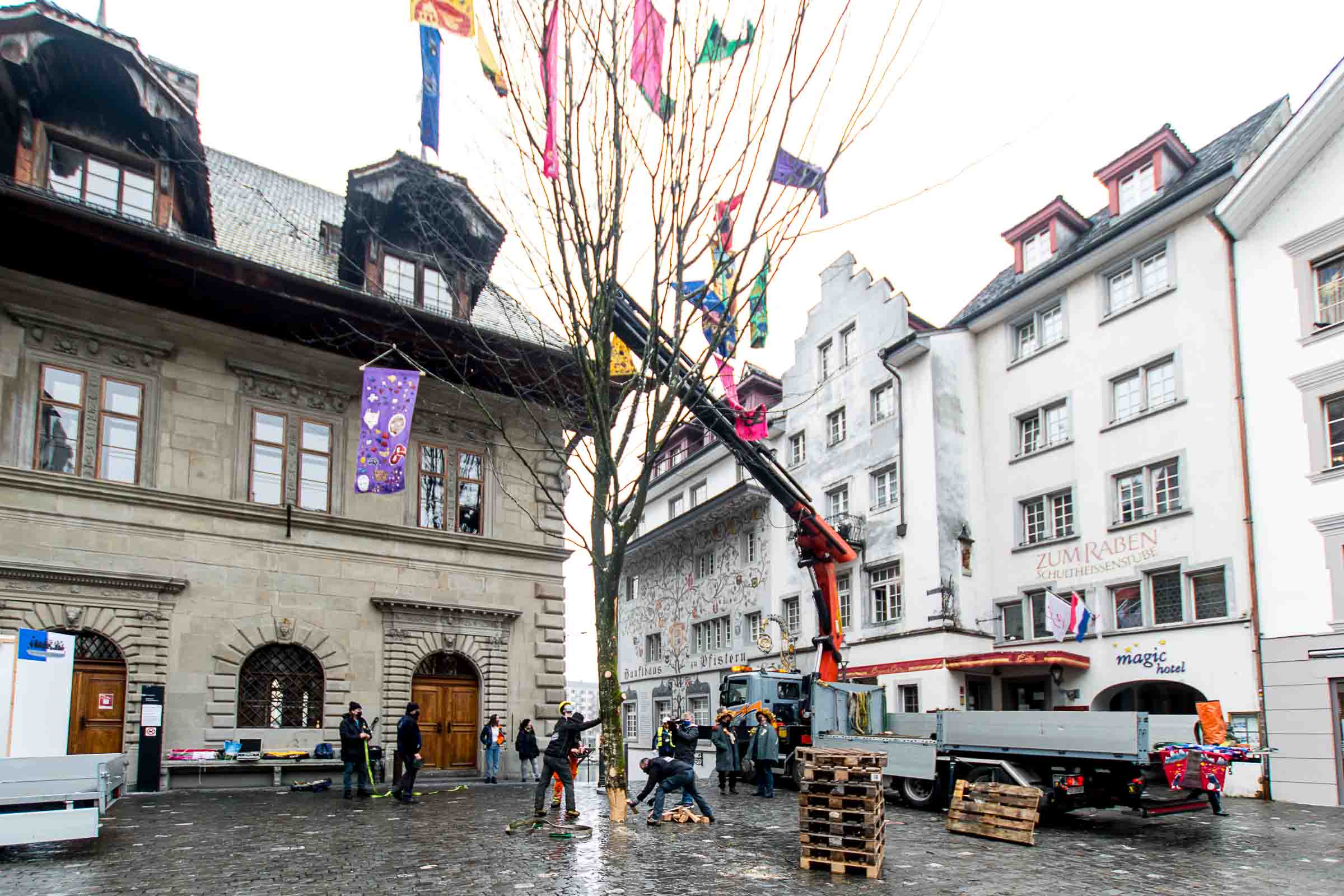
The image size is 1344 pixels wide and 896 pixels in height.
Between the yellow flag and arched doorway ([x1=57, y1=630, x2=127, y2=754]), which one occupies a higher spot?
the yellow flag

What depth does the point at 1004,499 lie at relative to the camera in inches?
1235

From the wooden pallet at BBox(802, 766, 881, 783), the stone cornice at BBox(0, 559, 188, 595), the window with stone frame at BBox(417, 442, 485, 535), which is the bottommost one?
the wooden pallet at BBox(802, 766, 881, 783)

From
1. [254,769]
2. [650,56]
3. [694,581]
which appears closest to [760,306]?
[650,56]

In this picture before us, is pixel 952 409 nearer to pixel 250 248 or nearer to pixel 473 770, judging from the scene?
pixel 473 770

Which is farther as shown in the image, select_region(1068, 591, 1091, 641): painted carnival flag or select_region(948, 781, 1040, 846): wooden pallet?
select_region(1068, 591, 1091, 641): painted carnival flag

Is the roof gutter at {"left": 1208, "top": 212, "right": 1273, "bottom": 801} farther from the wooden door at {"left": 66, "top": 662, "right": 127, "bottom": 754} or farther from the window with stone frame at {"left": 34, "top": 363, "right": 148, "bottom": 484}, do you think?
the window with stone frame at {"left": 34, "top": 363, "right": 148, "bottom": 484}

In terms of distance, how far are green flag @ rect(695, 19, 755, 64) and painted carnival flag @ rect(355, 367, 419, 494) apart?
31.9 feet

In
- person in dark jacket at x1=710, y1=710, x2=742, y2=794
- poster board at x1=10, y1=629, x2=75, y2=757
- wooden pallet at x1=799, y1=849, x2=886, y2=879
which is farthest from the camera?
person in dark jacket at x1=710, y1=710, x2=742, y2=794

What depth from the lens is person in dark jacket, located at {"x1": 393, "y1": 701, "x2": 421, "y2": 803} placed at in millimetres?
18141

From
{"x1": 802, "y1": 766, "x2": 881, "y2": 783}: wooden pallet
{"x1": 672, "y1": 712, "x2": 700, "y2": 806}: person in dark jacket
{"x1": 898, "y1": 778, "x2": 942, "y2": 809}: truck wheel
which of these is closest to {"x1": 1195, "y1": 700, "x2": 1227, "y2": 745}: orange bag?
{"x1": 898, "y1": 778, "x2": 942, "y2": 809}: truck wheel

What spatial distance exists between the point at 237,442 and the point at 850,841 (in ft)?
50.4

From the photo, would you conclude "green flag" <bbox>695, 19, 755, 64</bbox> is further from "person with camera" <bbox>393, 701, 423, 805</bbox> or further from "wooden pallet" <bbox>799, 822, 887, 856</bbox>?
"person with camera" <bbox>393, 701, 423, 805</bbox>

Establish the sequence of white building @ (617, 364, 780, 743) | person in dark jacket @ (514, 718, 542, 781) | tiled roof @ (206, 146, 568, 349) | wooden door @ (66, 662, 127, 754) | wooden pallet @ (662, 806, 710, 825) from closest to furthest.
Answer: wooden pallet @ (662, 806, 710, 825), wooden door @ (66, 662, 127, 754), tiled roof @ (206, 146, 568, 349), person in dark jacket @ (514, 718, 542, 781), white building @ (617, 364, 780, 743)

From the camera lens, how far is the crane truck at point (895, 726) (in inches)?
622
